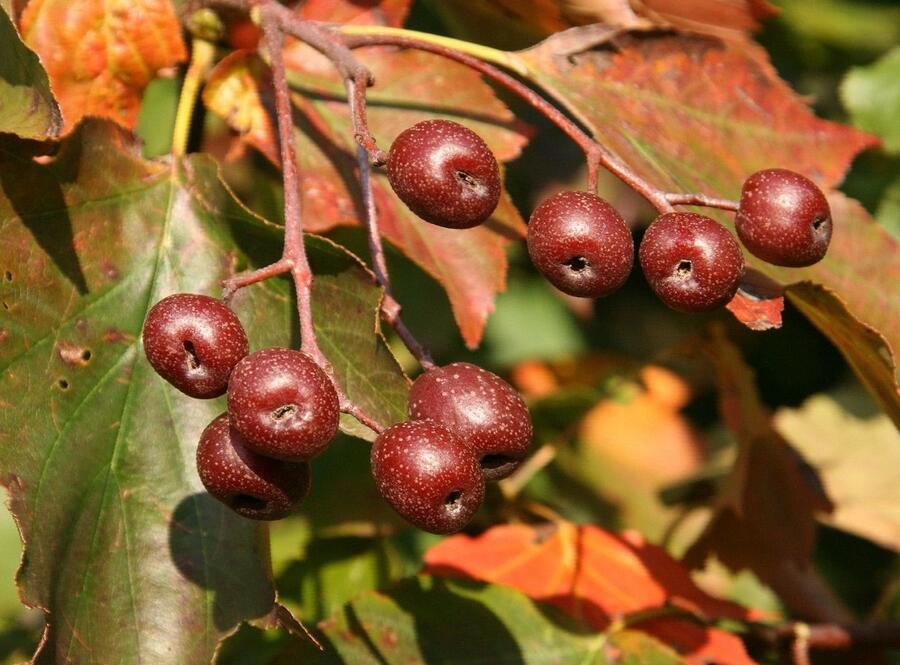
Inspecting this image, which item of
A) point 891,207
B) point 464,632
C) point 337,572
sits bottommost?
point 337,572

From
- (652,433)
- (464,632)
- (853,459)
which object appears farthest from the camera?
(652,433)

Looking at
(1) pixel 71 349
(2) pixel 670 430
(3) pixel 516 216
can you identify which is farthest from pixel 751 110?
(2) pixel 670 430

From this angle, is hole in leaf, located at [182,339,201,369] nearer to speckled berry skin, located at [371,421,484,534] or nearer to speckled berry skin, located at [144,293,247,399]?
speckled berry skin, located at [144,293,247,399]

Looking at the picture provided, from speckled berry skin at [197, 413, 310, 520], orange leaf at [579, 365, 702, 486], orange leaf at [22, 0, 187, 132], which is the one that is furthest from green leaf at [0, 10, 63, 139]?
orange leaf at [579, 365, 702, 486]

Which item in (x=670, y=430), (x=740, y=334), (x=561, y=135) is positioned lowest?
(x=670, y=430)

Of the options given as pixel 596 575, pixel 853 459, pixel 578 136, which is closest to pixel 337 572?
pixel 596 575

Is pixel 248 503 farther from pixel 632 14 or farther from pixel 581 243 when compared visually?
pixel 632 14

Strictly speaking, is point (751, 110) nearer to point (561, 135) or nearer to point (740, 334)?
point (561, 135)

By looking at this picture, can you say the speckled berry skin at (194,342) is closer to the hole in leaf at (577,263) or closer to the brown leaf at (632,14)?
the hole in leaf at (577,263)
